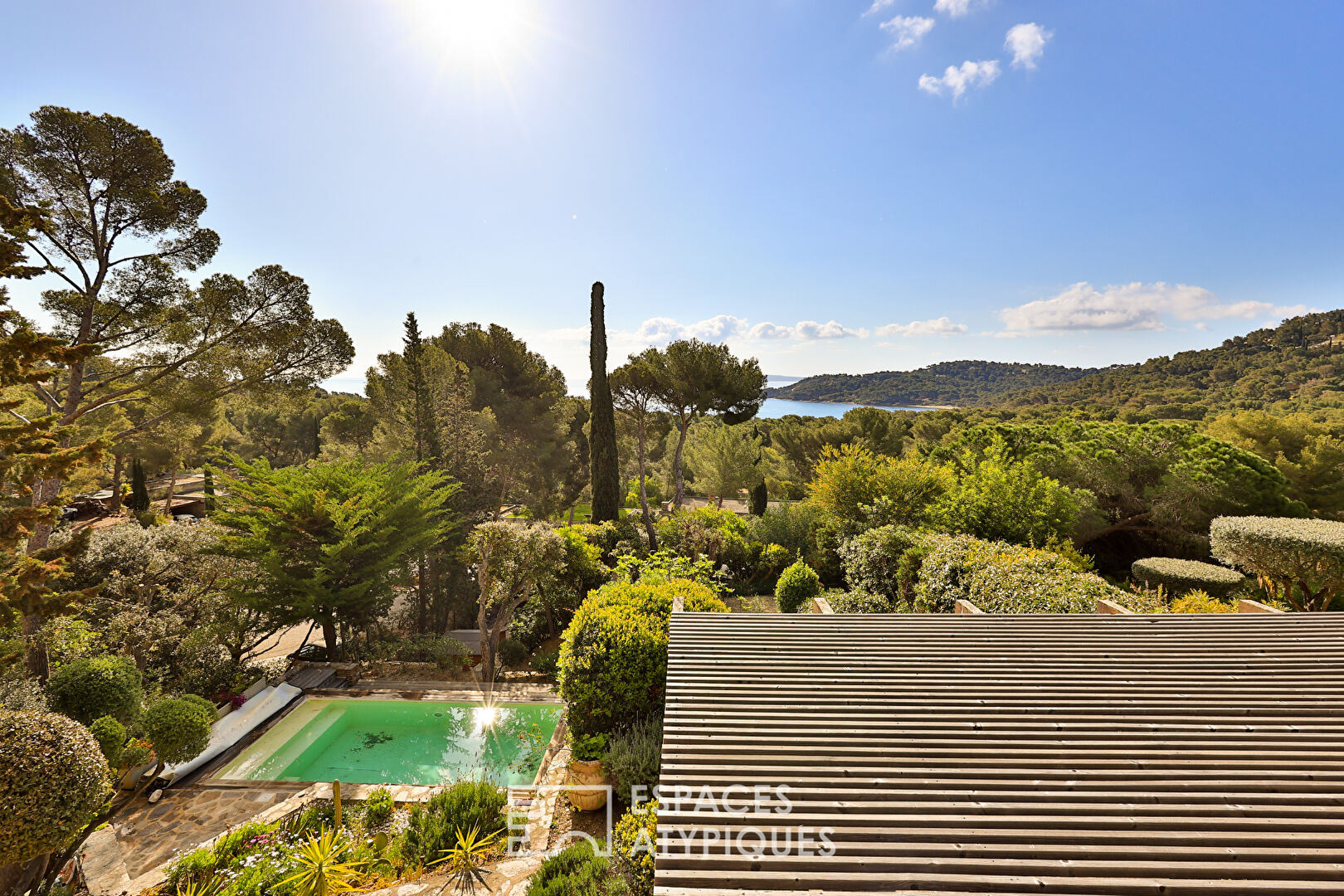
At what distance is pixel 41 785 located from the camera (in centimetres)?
374

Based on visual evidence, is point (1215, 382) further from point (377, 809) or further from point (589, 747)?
point (377, 809)

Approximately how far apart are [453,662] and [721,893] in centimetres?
956

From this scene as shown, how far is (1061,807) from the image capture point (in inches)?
92.6

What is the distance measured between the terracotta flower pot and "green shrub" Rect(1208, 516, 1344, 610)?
10315 millimetres

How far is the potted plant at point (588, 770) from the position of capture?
500cm

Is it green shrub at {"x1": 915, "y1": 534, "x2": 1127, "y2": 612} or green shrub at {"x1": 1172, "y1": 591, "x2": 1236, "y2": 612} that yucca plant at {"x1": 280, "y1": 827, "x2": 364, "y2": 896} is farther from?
green shrub at {"x1": 1172, "y1": 591, "x2": 1236, "y2": 612}

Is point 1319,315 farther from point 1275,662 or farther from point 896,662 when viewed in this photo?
point 896,662

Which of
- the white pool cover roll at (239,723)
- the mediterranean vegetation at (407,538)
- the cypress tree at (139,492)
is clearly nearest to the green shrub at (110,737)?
the mediterranean vegetation at (407,538)

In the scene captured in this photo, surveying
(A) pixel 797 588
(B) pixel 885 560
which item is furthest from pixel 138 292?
(B) pixel 885 560

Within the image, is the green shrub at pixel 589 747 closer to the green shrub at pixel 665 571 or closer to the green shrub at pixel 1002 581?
the green shrub at pixel 665 571

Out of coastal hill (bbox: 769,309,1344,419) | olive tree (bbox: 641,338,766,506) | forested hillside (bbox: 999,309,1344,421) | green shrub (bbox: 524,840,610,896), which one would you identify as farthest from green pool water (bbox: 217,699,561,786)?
forested hillside (bbox: 999,309,1344,421)

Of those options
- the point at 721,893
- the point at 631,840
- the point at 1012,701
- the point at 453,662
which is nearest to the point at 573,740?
the point at 631,840

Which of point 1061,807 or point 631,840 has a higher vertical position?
point 1061,807

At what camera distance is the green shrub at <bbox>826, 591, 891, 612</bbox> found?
30.1 ft
